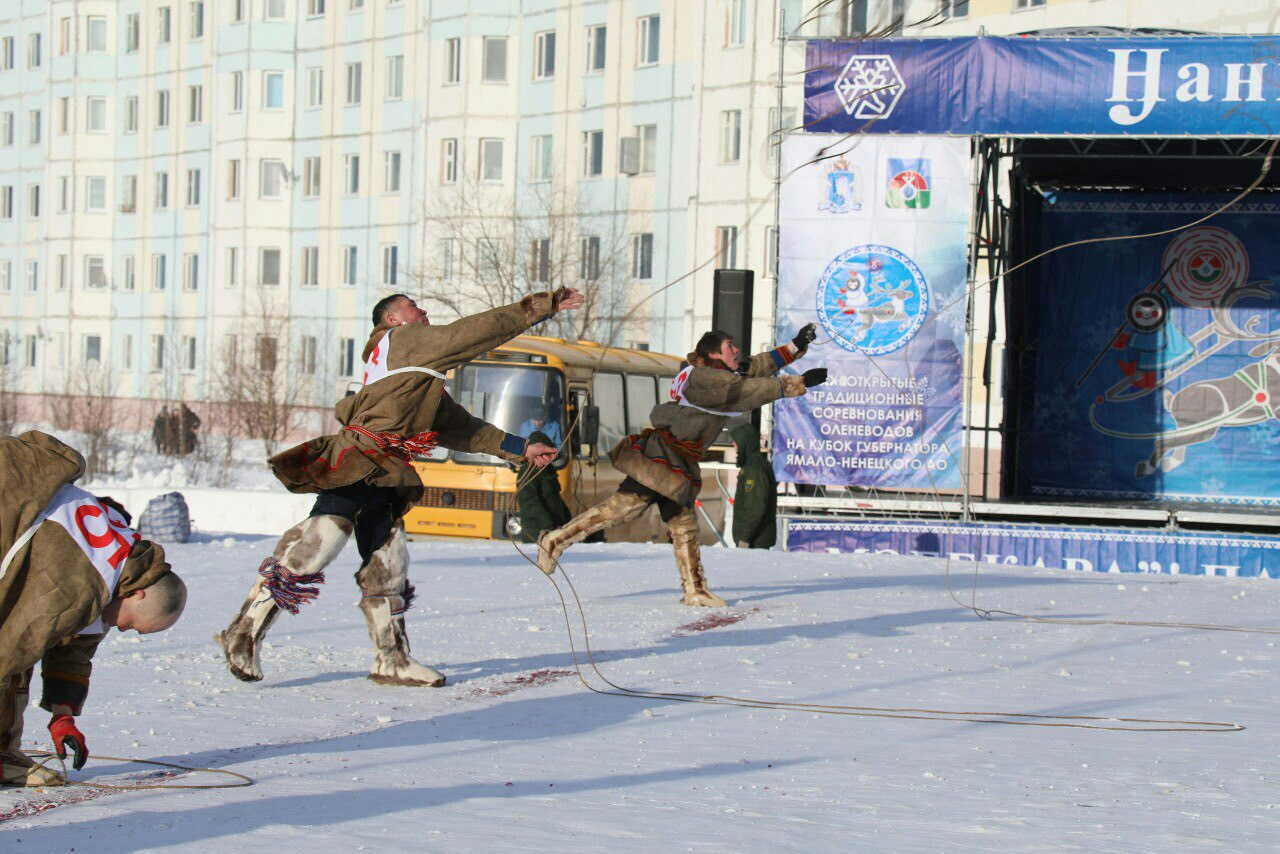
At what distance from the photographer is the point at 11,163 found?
61219 millimetres

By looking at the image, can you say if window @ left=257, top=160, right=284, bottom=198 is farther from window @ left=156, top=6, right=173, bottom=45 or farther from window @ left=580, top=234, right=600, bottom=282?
window @ left=580, top=234, right=600, bottom=282

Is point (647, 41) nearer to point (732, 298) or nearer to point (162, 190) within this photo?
point (162, 190)

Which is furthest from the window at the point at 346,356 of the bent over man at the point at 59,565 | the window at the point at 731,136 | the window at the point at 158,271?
the bent over man at the point at 59,565

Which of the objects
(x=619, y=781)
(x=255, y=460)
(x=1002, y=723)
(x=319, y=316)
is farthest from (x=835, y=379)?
(x=319, y=316)

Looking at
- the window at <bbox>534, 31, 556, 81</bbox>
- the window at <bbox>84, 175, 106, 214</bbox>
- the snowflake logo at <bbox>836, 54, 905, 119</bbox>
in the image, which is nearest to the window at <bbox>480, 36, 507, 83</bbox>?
the window at <bbox>534, 31, 556, 81</bbox>

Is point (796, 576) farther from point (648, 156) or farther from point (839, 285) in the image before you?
point (648, 156)

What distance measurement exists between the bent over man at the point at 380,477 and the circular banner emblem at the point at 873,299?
9664 millimetres

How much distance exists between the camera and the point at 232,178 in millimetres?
53281

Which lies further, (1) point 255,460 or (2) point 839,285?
(1) point 255,460

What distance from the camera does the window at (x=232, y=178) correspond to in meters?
53.0

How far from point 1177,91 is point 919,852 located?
12.7 m

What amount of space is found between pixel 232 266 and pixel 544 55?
14.1m

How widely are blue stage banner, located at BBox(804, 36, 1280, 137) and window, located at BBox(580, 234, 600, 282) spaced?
83.4ft

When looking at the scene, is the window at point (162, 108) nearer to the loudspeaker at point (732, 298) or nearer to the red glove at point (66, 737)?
the loudspeaker at point (732, 298)
